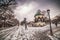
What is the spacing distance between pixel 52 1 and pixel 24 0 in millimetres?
753

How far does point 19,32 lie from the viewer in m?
2.77

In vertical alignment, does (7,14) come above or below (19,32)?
above

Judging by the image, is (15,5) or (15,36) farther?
(15,5)

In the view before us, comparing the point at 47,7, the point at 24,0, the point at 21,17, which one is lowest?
the point at 21,17

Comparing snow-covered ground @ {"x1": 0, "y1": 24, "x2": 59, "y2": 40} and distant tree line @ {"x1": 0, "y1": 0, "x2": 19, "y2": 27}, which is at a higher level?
distant tree line @ {"x1": 0, "y1": 0, "x2": 19, "y2": 27}

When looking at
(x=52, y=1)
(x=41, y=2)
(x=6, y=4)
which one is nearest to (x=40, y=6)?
(x=41, y=2)

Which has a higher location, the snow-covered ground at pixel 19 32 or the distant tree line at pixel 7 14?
the distant tree line at pixel 7 14

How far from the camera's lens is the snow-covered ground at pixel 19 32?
2705mm

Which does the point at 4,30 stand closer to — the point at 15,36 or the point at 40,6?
the point at 15,36

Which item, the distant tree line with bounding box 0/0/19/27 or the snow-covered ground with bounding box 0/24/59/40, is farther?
the distant tree line with bounding box 0/0/19/27

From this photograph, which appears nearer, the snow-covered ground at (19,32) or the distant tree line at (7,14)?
the snow-covered ground at (19,32)

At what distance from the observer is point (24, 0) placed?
9.73 ft

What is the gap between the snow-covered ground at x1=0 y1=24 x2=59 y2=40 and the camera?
8.87ft

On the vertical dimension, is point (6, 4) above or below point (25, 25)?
above
